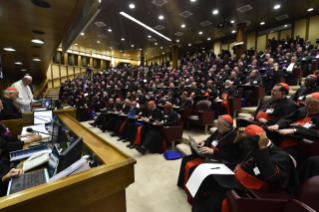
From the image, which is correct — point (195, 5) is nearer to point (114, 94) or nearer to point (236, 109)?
point (236, 109)

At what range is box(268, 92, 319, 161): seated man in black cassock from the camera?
6.26 ft

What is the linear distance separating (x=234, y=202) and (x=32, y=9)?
3.96m

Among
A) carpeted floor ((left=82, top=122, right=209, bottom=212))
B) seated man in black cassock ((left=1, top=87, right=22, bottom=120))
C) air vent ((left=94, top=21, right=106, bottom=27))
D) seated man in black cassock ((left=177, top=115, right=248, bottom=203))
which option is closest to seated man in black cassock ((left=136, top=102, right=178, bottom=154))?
carpeted floor ((left=82, top=122, right=209, bottom=212))

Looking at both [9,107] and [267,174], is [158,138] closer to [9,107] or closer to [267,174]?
[267,174]

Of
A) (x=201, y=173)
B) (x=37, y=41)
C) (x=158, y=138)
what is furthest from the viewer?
(x=37, y=41)

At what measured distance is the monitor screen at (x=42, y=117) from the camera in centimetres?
298

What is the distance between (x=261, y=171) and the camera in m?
1.42

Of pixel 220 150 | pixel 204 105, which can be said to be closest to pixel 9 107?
pixel 220 150

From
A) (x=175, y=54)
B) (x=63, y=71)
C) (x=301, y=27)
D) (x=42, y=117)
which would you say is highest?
(x=301, y=27)

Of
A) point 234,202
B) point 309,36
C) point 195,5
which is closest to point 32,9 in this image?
point 234,202

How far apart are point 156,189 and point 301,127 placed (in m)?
2.19

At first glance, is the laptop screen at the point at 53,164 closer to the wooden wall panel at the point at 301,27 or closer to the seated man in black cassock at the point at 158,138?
the seated man in black cassock at the point at 158,138

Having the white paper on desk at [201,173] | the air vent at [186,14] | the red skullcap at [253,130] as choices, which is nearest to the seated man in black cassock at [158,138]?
the white paper on desk at [201,173]

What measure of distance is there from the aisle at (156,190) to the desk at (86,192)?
1.13 metres
